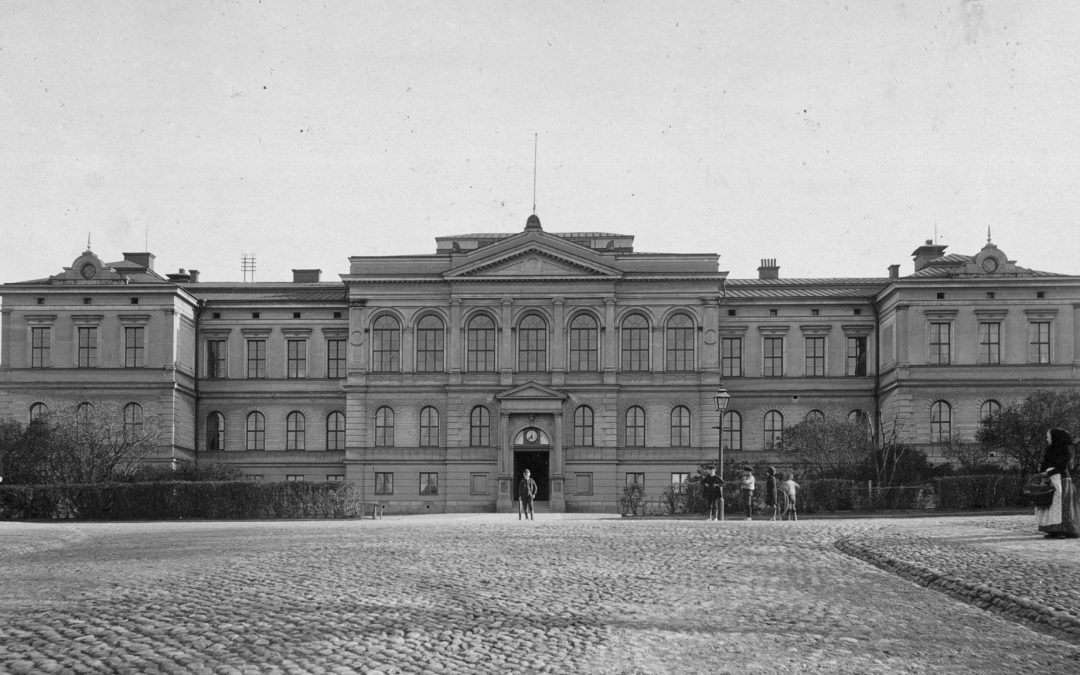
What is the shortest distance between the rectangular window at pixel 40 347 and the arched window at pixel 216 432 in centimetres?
907

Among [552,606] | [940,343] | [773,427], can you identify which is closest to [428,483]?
[773,427]

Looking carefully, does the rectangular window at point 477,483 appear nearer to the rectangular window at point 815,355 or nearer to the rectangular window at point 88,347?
the rectangular window at point 815,355

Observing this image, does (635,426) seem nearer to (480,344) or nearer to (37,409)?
(480,344)

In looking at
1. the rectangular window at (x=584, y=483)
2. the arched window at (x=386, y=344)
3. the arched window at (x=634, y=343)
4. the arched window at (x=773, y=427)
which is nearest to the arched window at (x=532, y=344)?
the arched window at (x=634, y=343)

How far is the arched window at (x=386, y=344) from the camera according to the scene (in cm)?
7344

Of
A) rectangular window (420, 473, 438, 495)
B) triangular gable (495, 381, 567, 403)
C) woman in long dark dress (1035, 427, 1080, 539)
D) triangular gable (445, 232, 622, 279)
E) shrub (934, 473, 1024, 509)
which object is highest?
triangular gable (445, 232, 622, 279)

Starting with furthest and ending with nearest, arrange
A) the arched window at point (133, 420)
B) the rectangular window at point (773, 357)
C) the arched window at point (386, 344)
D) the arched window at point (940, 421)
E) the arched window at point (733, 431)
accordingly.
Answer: the rectangular window at point (773, 357), the arched window at point (733, 431), the arched window at point (386, 344), the arched window at point (940, 421), the arched window at point (133, 420)

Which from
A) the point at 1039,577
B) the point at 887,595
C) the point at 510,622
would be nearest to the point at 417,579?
the point at 510,622

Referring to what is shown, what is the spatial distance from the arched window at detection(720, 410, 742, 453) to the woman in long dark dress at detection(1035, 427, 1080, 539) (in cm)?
4656

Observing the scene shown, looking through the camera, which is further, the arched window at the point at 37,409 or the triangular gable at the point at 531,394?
the arched window at the point at 37,409

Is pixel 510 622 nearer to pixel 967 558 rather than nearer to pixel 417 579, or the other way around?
pixel 417 579

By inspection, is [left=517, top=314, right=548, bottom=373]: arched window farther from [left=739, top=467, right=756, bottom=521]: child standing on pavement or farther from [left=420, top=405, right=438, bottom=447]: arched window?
[left=739, top=467, right=756, bottom=521]: child standing on pavement

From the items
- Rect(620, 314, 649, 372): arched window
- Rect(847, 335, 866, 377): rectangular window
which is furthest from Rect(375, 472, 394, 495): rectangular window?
Rect(847, 335, 866, 377): rectangular window

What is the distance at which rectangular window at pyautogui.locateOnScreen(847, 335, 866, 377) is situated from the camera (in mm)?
76312
